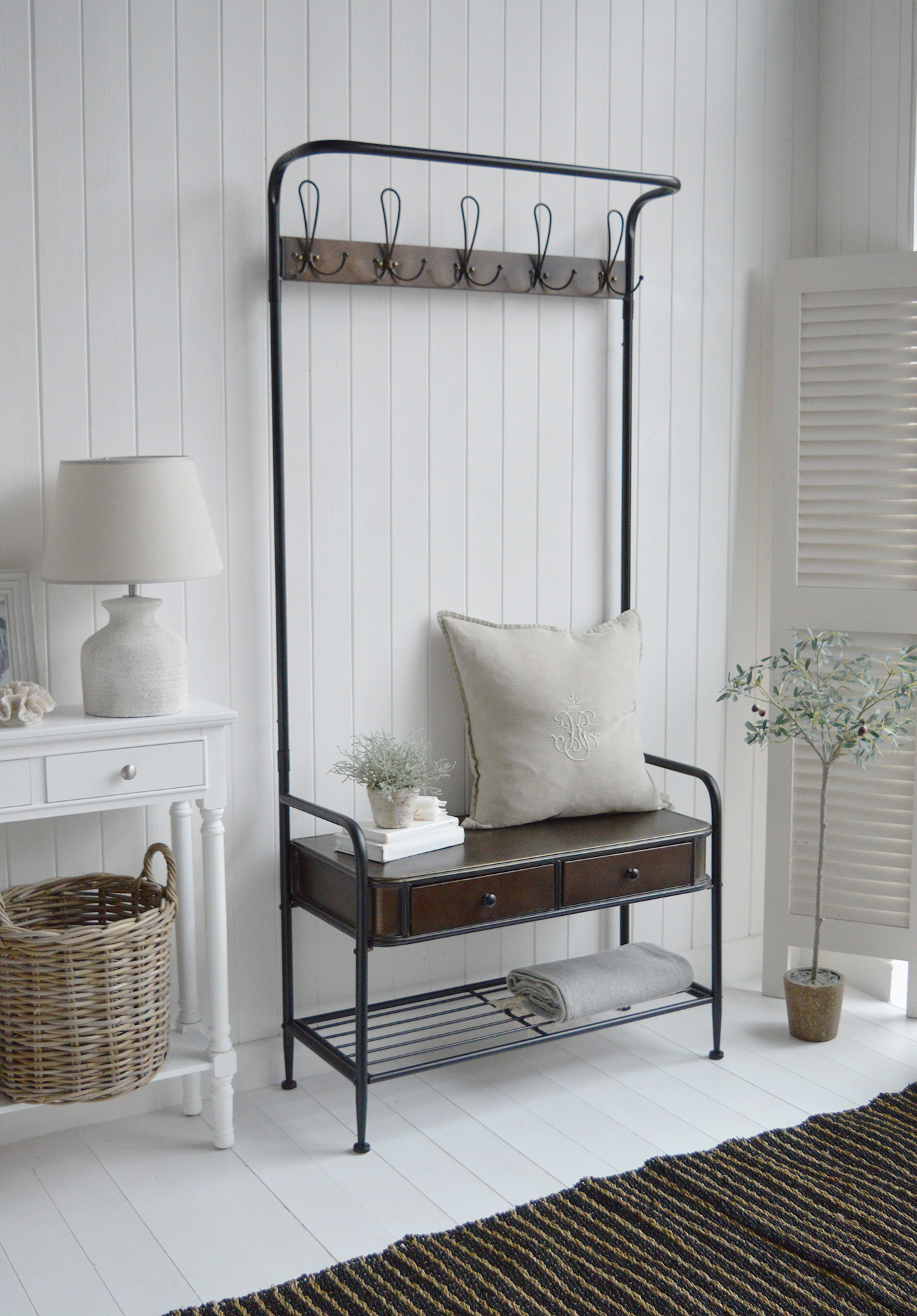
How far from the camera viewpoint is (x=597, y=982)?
285 cm

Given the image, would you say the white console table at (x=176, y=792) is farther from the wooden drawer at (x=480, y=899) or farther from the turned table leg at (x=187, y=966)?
the wooden drawer at (x=480, y=899)

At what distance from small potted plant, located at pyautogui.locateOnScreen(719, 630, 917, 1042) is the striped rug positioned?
0.57 m

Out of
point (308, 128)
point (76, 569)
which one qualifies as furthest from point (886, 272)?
point (76, 569)

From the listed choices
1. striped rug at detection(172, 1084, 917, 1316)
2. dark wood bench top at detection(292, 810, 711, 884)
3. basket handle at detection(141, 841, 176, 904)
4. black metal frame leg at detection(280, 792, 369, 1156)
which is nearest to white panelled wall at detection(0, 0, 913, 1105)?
basket handle at detection(141, 841, 176, 904)

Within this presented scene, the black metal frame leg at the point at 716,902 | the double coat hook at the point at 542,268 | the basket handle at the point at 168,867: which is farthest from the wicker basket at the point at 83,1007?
the double coat hook at the point at 542,268

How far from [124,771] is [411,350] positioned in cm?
119

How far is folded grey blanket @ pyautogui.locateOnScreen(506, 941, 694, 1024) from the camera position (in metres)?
2.80

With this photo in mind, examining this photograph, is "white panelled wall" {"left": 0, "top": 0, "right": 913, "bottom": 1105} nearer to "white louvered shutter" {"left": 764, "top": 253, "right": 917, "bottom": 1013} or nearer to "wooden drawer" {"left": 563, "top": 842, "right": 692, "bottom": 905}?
"white louvered shutter" {"left": 764, "top": 253, "right": 917, "bottom": 1013}

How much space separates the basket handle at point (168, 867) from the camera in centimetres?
248

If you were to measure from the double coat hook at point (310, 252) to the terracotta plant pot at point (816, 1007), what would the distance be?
203cm

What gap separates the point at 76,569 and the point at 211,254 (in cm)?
78

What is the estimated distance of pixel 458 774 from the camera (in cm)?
306

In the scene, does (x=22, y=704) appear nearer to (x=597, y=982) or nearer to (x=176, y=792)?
(x=176, y=792)

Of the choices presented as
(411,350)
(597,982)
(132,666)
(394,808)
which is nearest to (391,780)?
(394,808)
